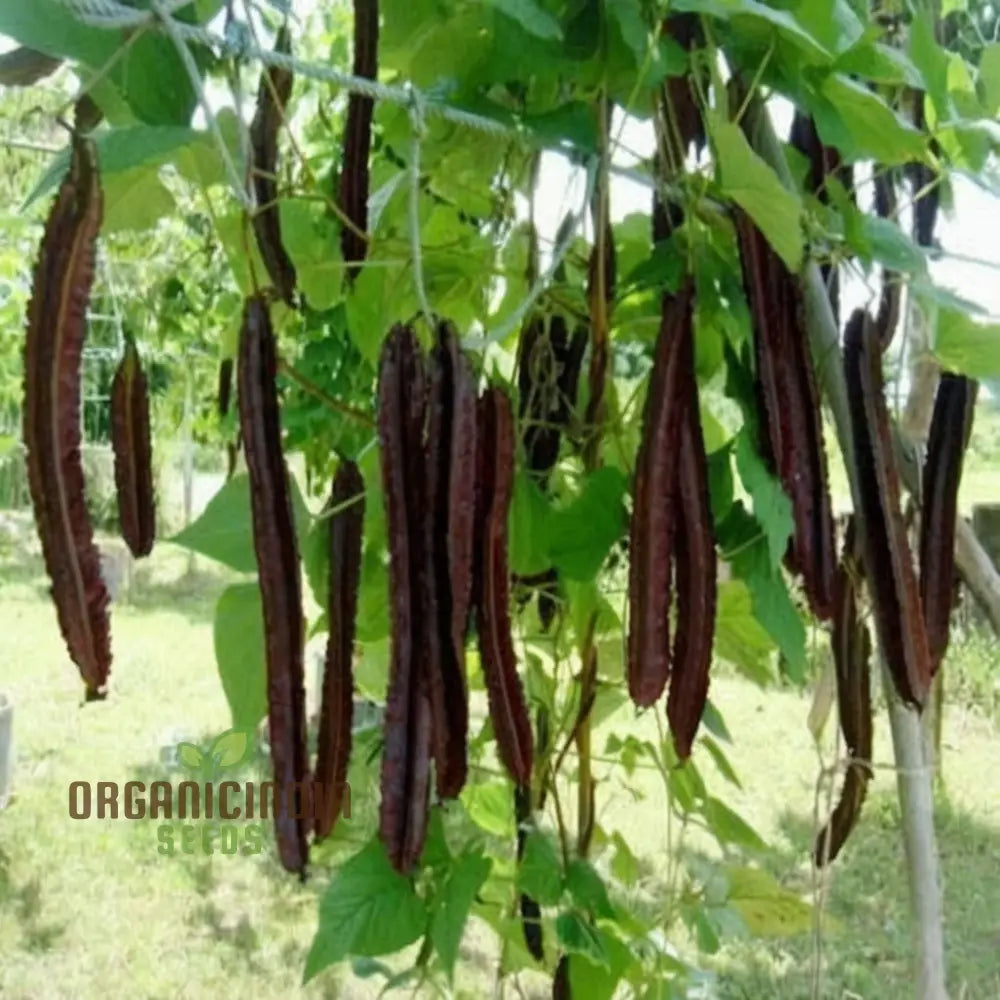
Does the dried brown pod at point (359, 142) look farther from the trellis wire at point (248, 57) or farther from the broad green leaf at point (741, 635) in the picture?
the broad green leaf at point (741, 635)

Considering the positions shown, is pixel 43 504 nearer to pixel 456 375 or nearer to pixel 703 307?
pixel 456 375

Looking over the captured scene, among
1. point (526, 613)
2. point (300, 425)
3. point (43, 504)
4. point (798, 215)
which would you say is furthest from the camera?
point (300, 425)

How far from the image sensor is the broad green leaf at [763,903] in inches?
34.1

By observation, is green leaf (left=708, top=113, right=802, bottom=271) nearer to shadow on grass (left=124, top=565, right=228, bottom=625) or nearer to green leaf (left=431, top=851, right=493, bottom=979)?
green leaf (left=431, top=851, right=493, bottom=979)

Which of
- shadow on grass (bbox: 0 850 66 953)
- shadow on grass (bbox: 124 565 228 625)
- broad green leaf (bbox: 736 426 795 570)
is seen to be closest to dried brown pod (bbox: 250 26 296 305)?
broad green leaf (bbox: 736 426 795 570)

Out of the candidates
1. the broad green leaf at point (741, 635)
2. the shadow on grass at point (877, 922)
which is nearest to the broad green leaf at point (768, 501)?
the broad green leaf at point (741, 635)

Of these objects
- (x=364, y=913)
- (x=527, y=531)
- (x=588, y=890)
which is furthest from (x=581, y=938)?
(x=527, y=531)

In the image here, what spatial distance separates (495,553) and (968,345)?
0.26 metres

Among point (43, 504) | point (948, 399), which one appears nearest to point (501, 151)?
point (948, 399)

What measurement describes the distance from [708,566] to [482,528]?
0.11 meters

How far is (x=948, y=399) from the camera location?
2.12 ft

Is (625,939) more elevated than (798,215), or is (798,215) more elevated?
(798,215)

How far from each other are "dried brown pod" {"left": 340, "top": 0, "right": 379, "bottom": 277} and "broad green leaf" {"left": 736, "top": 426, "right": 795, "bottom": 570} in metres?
0.19

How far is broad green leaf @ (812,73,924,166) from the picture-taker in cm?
56
